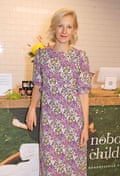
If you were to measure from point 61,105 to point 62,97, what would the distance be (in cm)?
5

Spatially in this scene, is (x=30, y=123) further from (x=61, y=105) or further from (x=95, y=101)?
(x=95, y=101)

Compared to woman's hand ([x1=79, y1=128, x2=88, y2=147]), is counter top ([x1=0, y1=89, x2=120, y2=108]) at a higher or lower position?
higher

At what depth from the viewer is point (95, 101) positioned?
2.15 m

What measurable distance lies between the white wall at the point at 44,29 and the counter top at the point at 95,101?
1364 mm

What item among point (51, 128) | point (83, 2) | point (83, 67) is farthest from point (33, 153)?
point (83, 2)

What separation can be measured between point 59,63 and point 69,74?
89 mm

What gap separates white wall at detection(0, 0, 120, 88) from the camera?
10.9 feet

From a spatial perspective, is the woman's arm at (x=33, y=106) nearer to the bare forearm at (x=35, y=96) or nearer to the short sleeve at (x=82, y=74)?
the bare forearm at (x=35, y=96)

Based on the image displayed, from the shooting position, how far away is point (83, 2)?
3500 mm

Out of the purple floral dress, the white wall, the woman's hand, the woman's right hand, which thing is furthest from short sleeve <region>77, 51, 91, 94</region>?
the white wall

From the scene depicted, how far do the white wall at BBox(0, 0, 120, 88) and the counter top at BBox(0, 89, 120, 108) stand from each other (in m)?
1.36

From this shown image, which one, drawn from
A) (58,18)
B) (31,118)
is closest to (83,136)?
(31,118)

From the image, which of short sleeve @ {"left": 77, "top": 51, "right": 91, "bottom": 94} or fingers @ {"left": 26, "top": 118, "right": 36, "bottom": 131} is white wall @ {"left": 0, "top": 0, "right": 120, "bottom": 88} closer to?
fingers @ {"left": 26, "top": 118, "right": 36, "bottom": 131}

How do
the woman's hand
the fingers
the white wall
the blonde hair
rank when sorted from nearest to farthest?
the blonde hair
the woman's hand
the fingers
the white wall
